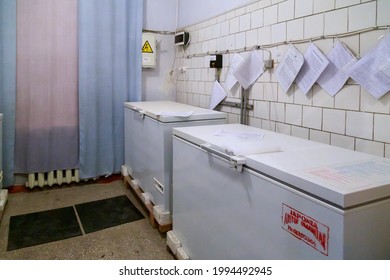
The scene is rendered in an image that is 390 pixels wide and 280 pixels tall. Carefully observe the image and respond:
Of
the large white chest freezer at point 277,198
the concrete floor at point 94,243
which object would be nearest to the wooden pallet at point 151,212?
the concrete floor at point 94,243

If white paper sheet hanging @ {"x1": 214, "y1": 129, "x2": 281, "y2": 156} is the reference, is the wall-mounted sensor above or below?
above

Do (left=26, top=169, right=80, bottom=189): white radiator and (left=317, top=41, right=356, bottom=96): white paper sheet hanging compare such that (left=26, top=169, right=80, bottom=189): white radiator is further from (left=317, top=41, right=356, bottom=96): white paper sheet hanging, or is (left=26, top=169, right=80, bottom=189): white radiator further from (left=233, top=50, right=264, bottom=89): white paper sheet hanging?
(left=317, top=41, right=356, bottom=96): white paper sheet hanging

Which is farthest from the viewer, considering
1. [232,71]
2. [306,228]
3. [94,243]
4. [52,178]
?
[52,178]

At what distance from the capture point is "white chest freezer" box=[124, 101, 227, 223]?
197cm

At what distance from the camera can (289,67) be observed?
1.79 m

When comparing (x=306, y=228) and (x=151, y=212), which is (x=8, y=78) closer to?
(x=151, y=212)

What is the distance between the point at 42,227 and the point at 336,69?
2.14 meters

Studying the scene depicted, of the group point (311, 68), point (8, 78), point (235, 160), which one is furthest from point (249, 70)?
point (8, 78)

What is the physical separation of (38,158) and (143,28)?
5.43ft

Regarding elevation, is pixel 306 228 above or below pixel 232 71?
below

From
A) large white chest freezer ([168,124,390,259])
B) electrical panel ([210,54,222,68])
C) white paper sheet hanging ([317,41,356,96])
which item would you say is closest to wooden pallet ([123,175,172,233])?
large white chest freezer ([168,124,390,259])

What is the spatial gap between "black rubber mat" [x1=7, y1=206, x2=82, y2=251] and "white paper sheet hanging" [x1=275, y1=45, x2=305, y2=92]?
1.67 m

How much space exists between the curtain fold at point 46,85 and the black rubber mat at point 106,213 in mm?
627
